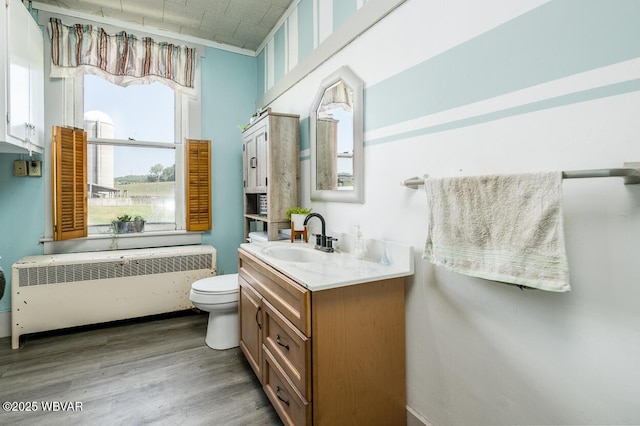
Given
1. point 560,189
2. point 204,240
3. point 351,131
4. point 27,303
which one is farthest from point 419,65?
point 27,303

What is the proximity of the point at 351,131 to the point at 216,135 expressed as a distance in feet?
6.71

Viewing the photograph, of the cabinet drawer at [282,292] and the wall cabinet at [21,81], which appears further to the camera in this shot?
the wall cabinet at [21,81]

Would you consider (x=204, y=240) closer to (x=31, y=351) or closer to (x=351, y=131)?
(x=31, y=351)

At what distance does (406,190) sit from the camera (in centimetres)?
155

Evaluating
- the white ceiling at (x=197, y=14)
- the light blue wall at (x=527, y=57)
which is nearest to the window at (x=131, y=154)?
the white ceiling at (x=197, y=14)

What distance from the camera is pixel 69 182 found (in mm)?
2717

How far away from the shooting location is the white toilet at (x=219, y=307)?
233cm

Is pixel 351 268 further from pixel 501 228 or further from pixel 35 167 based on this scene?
pixel 35 167

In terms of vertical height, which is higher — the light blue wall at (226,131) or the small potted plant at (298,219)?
the light blue wall at (226,131)

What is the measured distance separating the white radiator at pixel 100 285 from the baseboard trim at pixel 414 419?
2.21m

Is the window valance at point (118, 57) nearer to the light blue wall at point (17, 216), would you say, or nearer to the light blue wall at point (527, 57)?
the light blue wall at point (17, 216)

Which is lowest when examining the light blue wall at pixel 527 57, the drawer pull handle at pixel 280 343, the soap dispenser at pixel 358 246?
the drawer pull handle at pixel 280 343

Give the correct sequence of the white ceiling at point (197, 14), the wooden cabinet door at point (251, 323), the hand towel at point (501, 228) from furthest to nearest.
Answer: the white ceiling at point (197, 14) < the wooden cabinet door at point (251, 323) < the hand towel at point (501, 228)

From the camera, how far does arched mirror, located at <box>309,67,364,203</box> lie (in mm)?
1866
